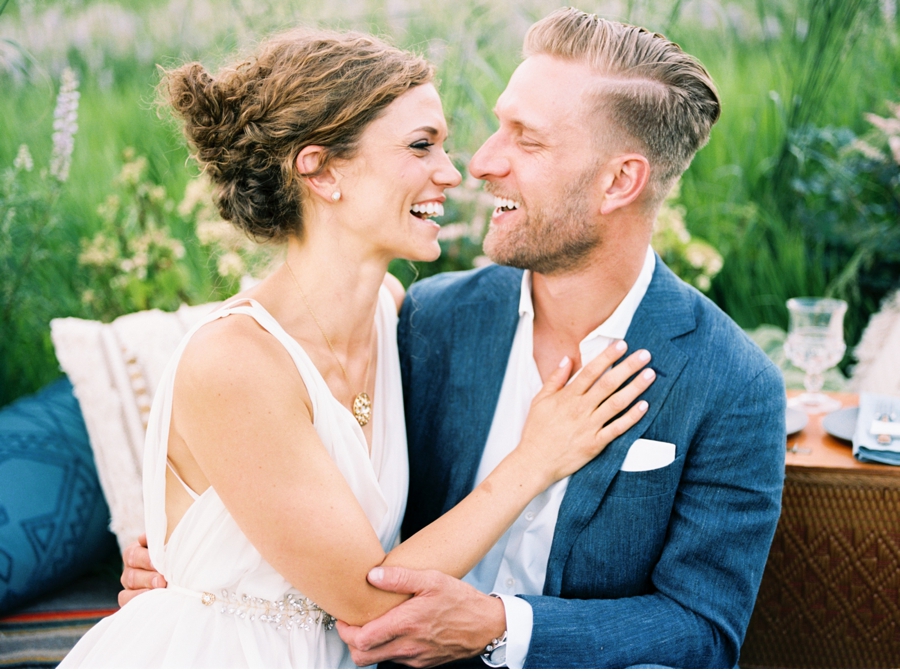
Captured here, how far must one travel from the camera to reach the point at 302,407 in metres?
1.78

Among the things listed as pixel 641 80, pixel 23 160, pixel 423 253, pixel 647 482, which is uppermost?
pixel 641 80

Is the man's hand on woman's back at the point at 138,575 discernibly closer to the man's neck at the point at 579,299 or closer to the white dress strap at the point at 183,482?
the white dress strap at the point at 183,482

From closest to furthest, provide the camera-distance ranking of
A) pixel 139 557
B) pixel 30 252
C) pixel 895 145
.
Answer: pixel 139 557, pixel 895 145, pixel 30 252

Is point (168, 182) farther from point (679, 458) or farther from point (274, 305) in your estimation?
point (679, 458)

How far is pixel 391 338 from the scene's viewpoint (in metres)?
2.27

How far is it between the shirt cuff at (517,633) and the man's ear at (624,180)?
97 cm

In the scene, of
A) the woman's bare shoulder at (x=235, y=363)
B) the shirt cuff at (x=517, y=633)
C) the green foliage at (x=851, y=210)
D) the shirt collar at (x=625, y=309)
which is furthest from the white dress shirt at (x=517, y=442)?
the green foliage at (x=851, y=210)

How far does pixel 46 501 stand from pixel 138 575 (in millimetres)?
627

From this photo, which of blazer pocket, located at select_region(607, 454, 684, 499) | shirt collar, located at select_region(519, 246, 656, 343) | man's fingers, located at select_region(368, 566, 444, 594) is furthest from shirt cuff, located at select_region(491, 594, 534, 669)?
shirt collar, located at select_region(519, 246, 656, 343)

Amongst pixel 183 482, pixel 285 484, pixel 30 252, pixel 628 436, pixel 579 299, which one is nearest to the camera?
pixel 285 484

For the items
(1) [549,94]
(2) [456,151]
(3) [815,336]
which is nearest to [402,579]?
(1) [549,94]

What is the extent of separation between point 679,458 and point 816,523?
62 centimetres

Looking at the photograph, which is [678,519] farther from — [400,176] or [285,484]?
[400,176]

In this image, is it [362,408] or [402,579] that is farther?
[362,408]
